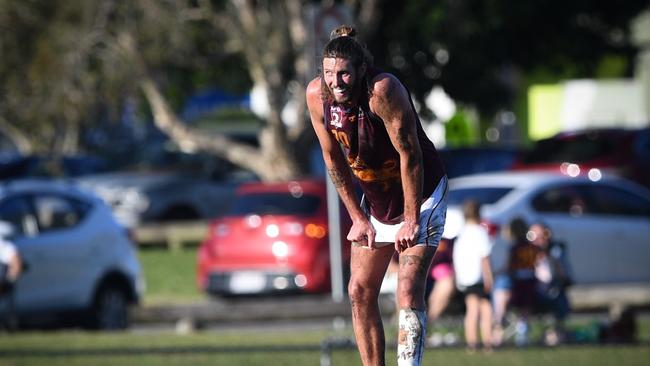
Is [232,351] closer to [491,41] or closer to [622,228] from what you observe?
[622,228]

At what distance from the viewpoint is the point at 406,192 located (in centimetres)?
738

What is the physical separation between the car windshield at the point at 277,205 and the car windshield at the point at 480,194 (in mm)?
1874

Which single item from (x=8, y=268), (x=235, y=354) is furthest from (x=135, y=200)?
(x=235, y=354)

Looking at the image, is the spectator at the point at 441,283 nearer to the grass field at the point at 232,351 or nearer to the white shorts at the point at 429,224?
the grass field at the point at 232,351

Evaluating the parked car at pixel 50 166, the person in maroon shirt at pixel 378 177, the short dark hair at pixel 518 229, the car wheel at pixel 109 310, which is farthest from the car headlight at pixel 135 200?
the person in maroon shirt at pixel 378 177

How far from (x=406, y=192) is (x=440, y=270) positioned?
8.07 metres

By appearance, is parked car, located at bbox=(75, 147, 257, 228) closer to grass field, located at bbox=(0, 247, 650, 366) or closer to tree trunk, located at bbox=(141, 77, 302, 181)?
tree trunk, located at bbox=(141, 77, 302, 181)

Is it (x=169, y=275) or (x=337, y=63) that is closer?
(x=337, y=63)

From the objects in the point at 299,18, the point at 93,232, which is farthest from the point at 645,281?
the point at 299,18

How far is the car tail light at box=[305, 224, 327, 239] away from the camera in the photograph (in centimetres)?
1934

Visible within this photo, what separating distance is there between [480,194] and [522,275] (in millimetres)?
3262

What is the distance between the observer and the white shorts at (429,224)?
24.8 ft

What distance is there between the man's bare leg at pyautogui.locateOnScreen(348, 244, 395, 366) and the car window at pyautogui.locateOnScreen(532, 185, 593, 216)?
38.3 feet

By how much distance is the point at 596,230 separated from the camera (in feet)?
64.4
